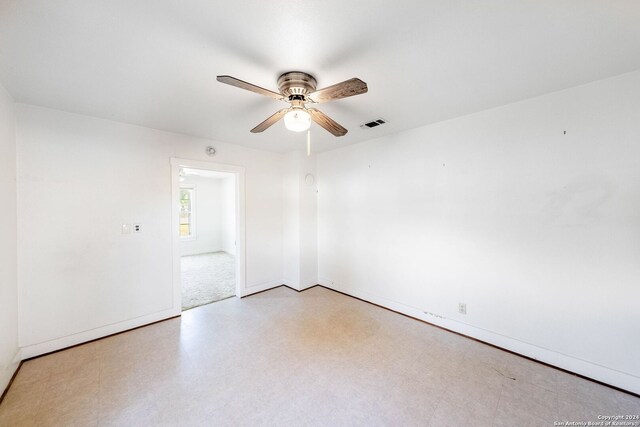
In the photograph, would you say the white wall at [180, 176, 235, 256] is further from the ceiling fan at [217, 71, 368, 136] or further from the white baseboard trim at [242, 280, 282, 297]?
the ceiling fan at [217, 71, 368, 136]

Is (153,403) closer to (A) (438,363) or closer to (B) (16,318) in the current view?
(B) (16,318)

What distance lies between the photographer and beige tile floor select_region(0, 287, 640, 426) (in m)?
1.67

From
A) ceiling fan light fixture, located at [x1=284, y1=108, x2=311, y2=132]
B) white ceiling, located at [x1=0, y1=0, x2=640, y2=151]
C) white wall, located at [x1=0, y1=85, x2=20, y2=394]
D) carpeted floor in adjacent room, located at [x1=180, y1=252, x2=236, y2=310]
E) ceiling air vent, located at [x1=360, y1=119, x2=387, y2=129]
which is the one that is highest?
ceiling air vent, located at [x1=360, y1=119, x2=387, y2=129]

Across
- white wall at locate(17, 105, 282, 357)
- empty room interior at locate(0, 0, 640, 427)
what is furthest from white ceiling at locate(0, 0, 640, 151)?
white wall at locate(17, 105, 282, 357)

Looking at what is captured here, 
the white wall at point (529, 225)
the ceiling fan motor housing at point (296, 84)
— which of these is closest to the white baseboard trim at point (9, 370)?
the ceiling fan motor housing at point (296, 84)

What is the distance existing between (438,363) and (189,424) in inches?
81.8

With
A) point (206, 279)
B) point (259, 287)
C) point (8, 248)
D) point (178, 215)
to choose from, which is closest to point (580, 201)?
point (259, 287)

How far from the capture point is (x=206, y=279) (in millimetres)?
4812

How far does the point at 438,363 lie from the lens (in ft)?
7.32

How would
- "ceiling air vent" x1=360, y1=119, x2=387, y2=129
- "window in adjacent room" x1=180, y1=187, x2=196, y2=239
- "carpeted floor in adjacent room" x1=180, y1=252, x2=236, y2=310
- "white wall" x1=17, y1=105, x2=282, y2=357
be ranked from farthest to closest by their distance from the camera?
"window in adjacent room" x1=180, y1=187, x2=196, y2=239 → "carpeted floor in adjacent room" x1=180, y1=252, x2=236, y2=310 → "ceiling air vent" x1=360, y1=119, x2=387, y2=129 → "white wall" x1=17, y1=105, x2=282, y2=357

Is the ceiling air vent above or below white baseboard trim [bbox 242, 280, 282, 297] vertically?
above

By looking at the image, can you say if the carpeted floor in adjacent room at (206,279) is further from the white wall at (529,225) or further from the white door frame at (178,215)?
the white wall at (529,225)

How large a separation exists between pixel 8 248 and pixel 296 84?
2809 mm

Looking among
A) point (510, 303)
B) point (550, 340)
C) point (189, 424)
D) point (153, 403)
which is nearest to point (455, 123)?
point (510, 303)
